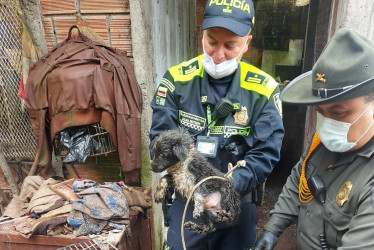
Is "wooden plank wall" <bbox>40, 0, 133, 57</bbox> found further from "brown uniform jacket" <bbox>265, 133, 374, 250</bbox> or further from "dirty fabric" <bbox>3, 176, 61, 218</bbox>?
"brown uniform jacket" <bbox>265, 133, 374, 250</bbox>

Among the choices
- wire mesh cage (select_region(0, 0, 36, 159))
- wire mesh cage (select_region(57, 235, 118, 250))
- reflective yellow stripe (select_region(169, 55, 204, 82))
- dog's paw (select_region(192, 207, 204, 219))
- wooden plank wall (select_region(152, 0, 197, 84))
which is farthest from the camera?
wooden plank wall (select_region(152, 0, 197, 84))

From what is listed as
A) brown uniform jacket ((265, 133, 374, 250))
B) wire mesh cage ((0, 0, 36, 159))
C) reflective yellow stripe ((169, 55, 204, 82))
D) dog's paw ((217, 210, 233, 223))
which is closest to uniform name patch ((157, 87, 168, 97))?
reflective yellow stripe ((169, 55, 204, 82))

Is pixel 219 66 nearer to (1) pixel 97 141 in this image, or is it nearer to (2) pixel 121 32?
(2) pixel 121 32

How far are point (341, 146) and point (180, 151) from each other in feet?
3.42

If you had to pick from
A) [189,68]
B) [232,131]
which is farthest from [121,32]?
[232,131]

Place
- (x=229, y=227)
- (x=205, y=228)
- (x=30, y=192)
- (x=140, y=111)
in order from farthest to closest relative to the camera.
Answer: (x=140, y=111) → (x=30, y=192) → (x=229, y=227) → (x=205, y=228)

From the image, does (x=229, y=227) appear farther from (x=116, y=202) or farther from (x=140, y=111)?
(x=140, y=111)

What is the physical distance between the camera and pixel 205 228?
5.96 feet

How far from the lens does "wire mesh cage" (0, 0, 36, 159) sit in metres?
2.84

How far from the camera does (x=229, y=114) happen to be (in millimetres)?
2102

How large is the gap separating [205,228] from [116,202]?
118 cm

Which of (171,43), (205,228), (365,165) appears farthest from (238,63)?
(171,43)

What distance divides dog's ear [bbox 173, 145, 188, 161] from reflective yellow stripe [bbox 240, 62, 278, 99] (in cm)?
73

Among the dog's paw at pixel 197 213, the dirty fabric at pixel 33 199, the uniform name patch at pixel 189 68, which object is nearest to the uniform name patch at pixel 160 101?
the uniform name patch at pixel 189 68
